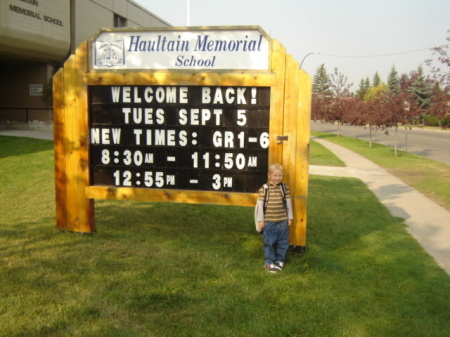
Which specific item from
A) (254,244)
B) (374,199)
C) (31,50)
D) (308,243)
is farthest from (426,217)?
(31,50)

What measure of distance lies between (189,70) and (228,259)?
2364mm

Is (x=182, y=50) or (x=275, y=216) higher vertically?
(x=182, y=50)

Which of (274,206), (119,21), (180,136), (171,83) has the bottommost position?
A: (274,206)

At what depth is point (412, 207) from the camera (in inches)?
353

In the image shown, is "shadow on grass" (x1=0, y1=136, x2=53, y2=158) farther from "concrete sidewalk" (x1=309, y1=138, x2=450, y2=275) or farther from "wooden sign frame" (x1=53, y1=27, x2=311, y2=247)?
"concrete sidewalk" (x1=309, y1=138, x2=450, y2=275)

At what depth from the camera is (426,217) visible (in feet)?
26.5

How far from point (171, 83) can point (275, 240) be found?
2308mm

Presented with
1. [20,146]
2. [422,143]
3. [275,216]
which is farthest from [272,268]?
[422,143]

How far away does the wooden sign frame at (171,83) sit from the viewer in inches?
213

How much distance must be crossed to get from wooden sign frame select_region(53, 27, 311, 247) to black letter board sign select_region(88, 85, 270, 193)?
0.34 ft

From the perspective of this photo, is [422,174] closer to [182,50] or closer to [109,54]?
[182,50]

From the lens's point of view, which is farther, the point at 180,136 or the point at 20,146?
the point at 20,146

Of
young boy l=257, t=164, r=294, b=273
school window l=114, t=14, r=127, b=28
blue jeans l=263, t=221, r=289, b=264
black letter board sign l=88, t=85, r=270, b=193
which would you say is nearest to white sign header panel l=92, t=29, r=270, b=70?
black letter board sign l=88, t=85, r=270, b=193

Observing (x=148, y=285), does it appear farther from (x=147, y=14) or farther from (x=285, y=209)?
Result: (x=147, y=14)
